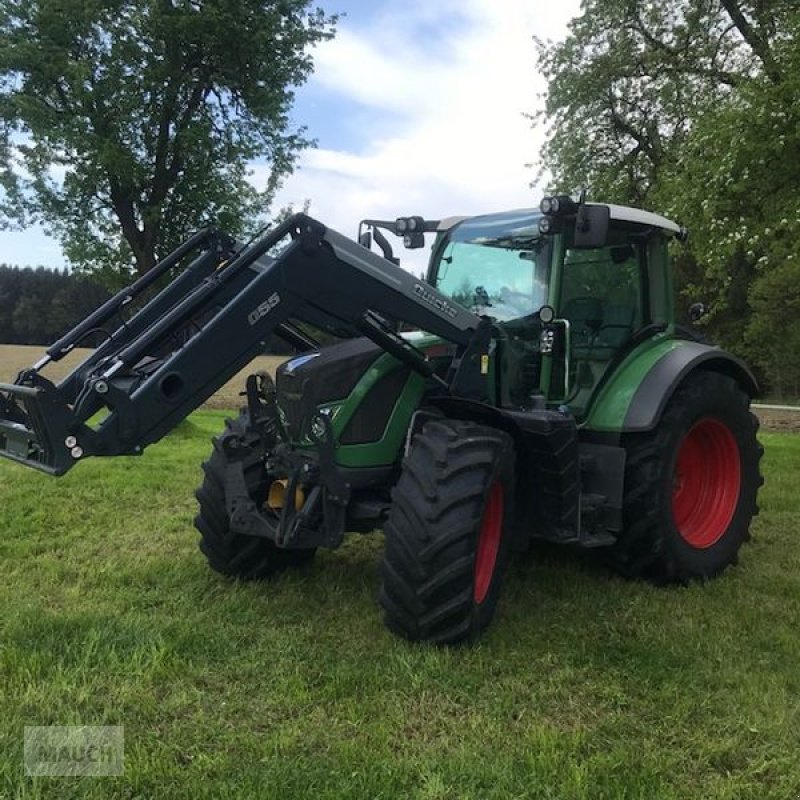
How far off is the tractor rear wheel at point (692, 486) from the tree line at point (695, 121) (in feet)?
17.4

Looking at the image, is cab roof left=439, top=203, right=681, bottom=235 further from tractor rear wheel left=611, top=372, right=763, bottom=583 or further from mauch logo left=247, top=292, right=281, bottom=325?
mauch logo left=247, top=292, right=281, bottom=325

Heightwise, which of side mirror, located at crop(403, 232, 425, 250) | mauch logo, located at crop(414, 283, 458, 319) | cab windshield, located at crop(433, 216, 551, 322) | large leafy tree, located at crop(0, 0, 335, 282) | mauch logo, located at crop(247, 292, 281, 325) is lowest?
mauch logo, located at crop(247, 292, 281, 325)

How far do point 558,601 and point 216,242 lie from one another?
110 inches

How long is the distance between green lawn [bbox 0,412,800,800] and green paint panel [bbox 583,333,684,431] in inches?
38.3

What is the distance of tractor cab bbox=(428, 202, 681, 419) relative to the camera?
4.64 metres

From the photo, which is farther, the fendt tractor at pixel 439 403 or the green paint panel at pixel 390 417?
the green paint panel at pixel 390 417

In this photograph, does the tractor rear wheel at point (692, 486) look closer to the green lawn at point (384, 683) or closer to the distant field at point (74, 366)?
the green lawn at point (384, 683)

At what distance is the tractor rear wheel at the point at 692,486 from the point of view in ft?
15.4

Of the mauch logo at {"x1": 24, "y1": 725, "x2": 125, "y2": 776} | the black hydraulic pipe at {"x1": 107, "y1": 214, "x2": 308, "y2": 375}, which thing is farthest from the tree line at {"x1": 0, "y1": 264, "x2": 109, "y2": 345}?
the mauch logo at {"x1": 24, "y1": 725, "x2": 125, "y2": 776}

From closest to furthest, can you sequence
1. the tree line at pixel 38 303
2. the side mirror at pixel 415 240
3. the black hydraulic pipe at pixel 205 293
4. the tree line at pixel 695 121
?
the black hydraulic pipe at pixel 205 293, the side mirror at pixel 415 240, the tree line at pixel 695 121, the tree line at pixel 38 303

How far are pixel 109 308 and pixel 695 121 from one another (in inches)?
420

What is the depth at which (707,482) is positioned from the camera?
5500 millimetres

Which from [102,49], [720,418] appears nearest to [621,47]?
[102,49]

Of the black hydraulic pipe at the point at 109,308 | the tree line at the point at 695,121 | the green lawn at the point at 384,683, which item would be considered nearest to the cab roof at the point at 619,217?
the black hydraulic pipe at the point at 109,308
